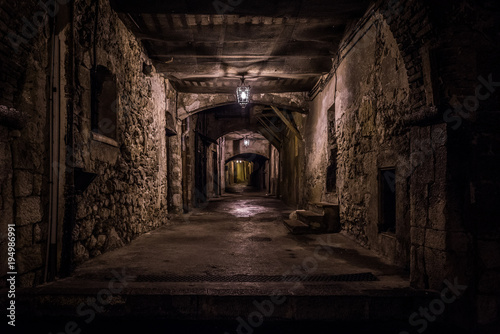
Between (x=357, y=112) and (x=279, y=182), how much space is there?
38.9 ft

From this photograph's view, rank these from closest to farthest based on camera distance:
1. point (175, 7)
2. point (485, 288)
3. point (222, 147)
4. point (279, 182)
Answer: point (485, 288)
point (175, 7)
point (279, 182)
point (222, 147)

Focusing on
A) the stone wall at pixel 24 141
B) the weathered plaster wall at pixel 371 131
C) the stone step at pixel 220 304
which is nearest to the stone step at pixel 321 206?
the weathered plaster wall at pixel 371 131

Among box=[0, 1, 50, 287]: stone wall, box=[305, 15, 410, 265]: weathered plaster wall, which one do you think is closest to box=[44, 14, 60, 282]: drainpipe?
box=[0, 1, 50, 287]: stone wall

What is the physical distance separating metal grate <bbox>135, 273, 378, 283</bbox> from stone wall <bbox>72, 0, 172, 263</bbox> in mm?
1264

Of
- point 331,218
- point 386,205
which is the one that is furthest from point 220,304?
point 331,218

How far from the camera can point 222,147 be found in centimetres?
2202

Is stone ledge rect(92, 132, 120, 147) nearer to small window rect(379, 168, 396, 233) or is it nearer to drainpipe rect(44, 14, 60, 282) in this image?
drainpipe rect(44, 14, 60, 282)

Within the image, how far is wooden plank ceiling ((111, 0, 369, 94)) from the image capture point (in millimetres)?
4773

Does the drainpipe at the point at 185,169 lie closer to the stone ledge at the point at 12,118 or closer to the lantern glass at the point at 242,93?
the lantern glass at the point at 242,93

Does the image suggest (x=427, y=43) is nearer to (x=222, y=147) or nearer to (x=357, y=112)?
(x=357, y=112)

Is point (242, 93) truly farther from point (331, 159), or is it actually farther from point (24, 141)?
point (24, 141)

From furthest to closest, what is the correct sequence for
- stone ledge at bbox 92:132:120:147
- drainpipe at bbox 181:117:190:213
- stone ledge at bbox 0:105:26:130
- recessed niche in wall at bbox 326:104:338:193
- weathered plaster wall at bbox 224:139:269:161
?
weathered plaster wall at bbox 224:139:269:161, drainpipe at bbox 181:117:190:213, recessed niche in wall at bbox 326:104:338:193, stone ledge at bbox 92:132:120:147, stone ledge at bbox 0:105:26:130

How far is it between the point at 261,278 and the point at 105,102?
12.3ft

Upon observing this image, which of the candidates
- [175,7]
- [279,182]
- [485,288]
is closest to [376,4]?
[175,7]
